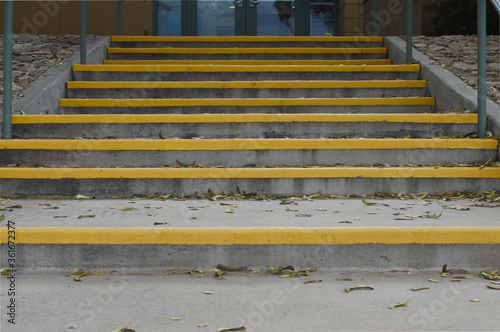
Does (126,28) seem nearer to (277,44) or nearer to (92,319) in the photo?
(277,44)

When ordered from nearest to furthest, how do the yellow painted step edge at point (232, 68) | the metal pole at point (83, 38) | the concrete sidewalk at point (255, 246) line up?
the concrete sidewalk at point (255, 246) < the yellow painted step edge at point (232, 68) < the metal pole at point (83, 38)

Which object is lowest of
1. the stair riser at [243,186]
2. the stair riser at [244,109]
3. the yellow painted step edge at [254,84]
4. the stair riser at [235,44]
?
the stair riser at [243,186]

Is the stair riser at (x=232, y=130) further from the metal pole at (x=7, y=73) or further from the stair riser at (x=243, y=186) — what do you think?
the stair riser at (x=243, y=186)

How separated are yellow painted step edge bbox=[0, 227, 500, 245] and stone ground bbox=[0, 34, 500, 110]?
2.29 metres

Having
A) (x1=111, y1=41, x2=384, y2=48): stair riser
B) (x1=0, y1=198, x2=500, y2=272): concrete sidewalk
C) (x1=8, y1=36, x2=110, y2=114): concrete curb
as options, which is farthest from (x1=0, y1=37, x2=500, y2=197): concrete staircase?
(x1=0, y1=198, x2=500, y2=272): concrete sidewalk

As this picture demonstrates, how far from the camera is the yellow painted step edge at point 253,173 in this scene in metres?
3.04

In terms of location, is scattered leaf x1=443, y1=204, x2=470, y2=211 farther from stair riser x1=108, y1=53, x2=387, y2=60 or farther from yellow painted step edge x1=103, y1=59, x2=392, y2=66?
stair riser x1=108, y1=53, x2=387, y2=60

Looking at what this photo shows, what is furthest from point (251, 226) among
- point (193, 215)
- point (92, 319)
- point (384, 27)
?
point (384, 27)

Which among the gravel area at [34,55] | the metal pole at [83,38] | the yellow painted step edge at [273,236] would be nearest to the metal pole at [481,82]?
the yellow painted step edge at [273,236]

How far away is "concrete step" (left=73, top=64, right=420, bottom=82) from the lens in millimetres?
5121

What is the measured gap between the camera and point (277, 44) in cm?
649

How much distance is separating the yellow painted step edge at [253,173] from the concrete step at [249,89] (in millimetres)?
1788

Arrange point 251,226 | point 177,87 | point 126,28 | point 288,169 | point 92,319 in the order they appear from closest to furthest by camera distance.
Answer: point 92,319
point 251,226
point 288,169
point 177,87
point 126,28

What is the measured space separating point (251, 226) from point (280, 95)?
267cm
